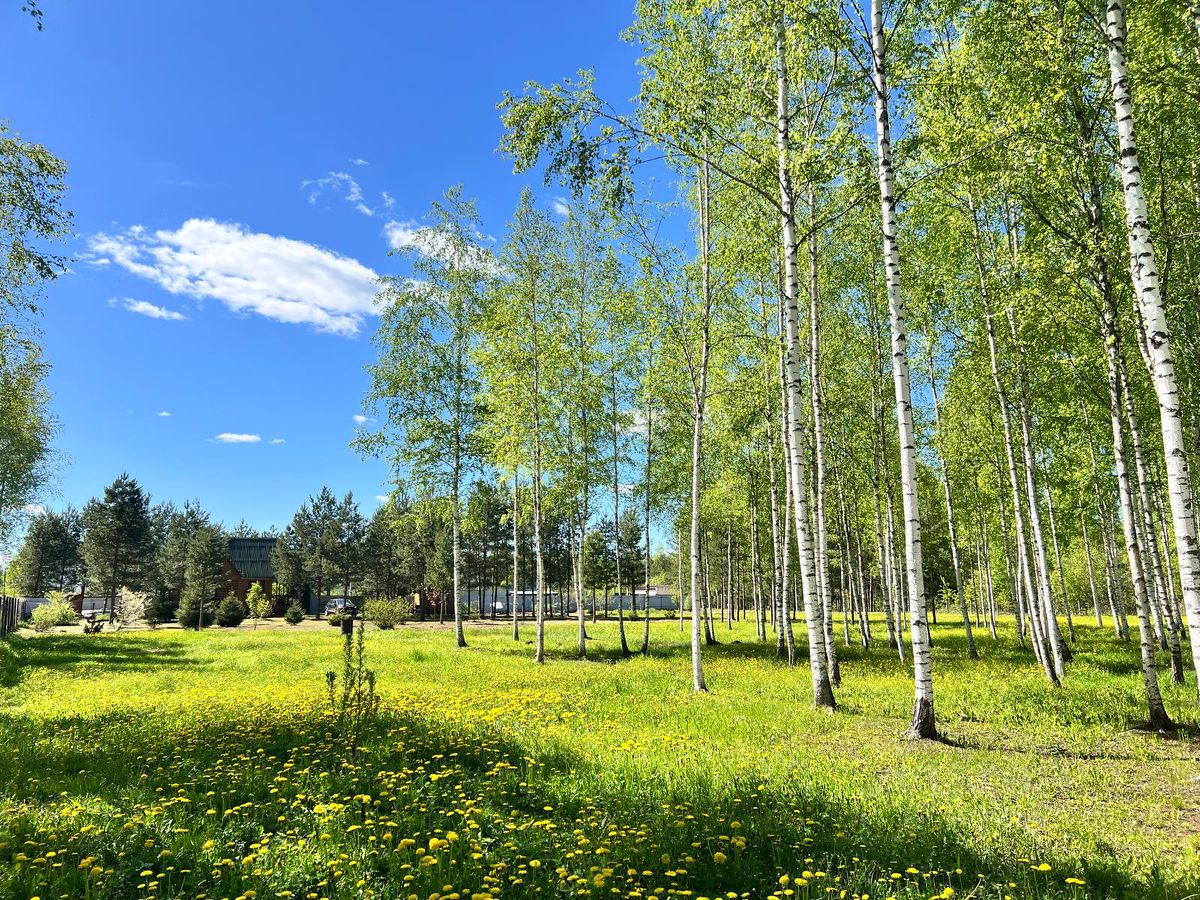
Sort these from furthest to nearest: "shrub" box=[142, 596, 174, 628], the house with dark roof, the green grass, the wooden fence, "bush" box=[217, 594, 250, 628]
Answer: the house with dark roof < "shrub" box=[142, 596, 174, 628] < "bush" box=[217, 594, 250, 628] < the wooden fence < the green grass

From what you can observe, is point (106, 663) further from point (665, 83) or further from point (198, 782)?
point (665, 83)

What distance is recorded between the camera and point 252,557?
239ft

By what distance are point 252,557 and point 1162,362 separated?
270ft

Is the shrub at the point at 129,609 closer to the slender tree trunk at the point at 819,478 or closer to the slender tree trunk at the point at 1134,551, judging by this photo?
the slender tree trunk at the point at 819,478

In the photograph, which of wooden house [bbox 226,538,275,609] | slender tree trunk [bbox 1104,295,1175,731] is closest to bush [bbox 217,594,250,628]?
wooden house [bbox 226,538,275,609]

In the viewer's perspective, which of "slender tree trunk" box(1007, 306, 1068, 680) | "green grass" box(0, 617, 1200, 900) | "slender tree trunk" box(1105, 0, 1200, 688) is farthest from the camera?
"slender tree trunk" box(1007, 306, 1068, 680)

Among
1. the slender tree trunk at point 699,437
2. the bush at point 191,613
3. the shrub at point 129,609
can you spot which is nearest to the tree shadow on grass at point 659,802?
the slender tree trunk at point 699,437

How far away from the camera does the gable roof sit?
2788 inches

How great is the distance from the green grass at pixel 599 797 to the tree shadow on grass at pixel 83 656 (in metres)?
9.15

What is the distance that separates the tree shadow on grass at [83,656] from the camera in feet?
67.7

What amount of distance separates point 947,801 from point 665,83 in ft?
41.0

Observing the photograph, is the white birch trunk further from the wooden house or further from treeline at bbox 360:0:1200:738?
the wooden house

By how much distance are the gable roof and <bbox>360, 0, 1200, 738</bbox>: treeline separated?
55.4m

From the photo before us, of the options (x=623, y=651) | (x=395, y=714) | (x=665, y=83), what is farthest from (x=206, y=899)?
(x=623, y=651)
